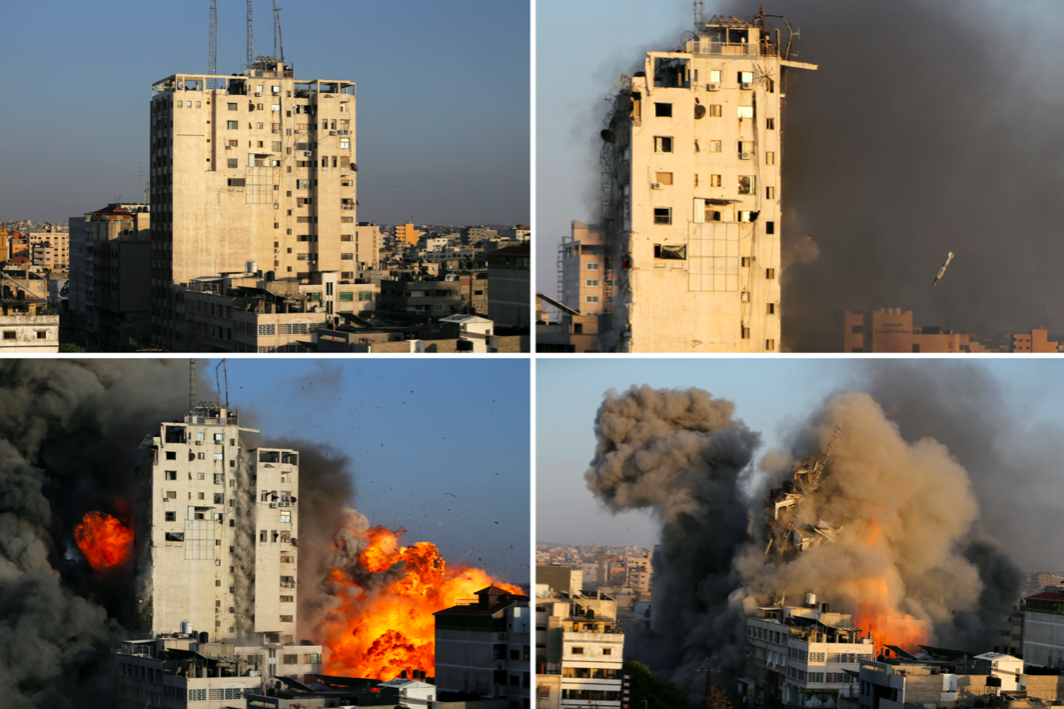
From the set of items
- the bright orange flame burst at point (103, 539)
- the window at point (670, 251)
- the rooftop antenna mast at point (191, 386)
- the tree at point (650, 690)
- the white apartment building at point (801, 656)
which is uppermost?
the window at point (670, 251)

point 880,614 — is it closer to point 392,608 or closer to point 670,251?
point 670,251

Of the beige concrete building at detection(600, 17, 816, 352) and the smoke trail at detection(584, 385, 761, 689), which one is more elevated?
the beige concrete building at detection(600, 17, 816, 352)

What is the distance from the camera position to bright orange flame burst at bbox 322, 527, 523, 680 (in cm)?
1163

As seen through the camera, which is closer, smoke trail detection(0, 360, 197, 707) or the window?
the window

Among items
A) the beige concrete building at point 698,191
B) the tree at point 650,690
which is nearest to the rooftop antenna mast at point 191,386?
the beige concrete building at point 698,191

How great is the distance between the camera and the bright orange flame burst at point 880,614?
11258mm

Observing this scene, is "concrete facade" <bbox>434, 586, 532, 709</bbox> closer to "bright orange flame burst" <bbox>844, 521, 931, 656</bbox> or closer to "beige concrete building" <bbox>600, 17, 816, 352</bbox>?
"beige concrete building" <bbox>600, 17, 816, 352</bbox>

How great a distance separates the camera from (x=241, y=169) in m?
19.3

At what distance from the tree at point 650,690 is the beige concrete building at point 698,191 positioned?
9.47 ft

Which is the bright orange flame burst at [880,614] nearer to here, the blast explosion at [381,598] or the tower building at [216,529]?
the blast explosion at [381,598]

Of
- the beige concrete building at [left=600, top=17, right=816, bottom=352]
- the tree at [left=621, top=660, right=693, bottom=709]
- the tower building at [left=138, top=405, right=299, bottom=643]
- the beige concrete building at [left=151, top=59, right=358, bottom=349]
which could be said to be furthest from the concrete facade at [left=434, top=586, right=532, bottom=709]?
the beige concrete building at [left=151, top=59, right=358, bottom=349]

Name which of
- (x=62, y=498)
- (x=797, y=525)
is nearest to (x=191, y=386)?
(x=62, y=498)

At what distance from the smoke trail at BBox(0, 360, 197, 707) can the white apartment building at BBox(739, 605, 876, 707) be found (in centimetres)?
583

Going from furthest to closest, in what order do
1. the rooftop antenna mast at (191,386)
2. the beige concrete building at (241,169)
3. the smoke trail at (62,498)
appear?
the beige concrete building at (241,169) < the smoke trail at (62,498) < the rooftop antenna mast at (191,386)
